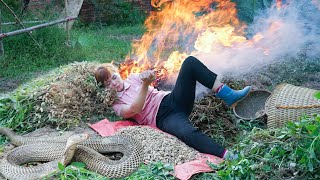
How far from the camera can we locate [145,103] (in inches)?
212

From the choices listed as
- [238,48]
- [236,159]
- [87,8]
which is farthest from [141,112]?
[87,8]

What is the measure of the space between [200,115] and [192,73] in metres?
0.68

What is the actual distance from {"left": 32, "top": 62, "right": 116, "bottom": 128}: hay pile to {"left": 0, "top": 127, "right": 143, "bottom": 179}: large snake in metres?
0.48

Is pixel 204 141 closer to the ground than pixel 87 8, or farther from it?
farther from it

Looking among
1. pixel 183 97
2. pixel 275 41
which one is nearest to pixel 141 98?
pixel 183 97

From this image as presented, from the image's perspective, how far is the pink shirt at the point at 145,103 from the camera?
535cm

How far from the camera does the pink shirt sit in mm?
5348

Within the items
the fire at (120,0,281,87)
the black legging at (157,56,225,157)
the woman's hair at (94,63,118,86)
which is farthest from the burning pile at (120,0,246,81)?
the black legging at (157,56,225,157)

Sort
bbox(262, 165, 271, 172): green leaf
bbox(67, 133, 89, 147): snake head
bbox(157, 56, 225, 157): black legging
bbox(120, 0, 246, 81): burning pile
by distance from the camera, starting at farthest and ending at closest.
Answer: bbox(120, 0, 246, 81): burning pile, bbox(157, 56, 225, 157): black legging, bbox(67, 133, 89, 147): snake head, bbox(262, 165, 271, 172): green leaf

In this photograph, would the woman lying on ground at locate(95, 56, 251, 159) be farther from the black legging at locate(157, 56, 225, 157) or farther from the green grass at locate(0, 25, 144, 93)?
the green grass at locate(0, 25, 144, 93)

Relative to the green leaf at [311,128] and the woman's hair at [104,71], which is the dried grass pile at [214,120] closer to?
the woman's hair at [104,71]

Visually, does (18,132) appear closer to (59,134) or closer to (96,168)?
(59,134)

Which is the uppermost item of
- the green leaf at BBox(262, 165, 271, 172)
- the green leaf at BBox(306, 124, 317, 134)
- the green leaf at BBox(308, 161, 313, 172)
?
the green leaf at BBox(306, 124, 317, 134)

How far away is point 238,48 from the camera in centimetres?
759
